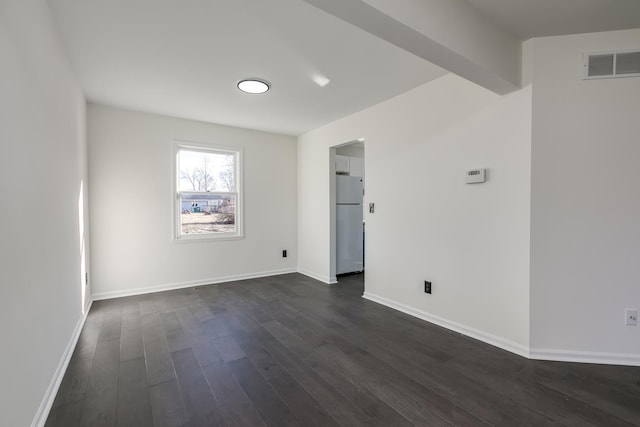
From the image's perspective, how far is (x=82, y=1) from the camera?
71.1 inches

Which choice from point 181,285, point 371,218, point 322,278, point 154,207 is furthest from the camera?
A: point 322,278

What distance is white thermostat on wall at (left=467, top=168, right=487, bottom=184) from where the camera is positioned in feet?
8.20

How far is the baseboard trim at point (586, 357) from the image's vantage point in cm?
212

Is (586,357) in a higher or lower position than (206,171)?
lower

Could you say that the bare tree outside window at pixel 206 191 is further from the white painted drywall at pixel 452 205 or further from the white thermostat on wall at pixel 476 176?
the white thermostat on wall at pixel 476 176

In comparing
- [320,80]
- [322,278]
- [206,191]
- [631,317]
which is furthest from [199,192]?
[631,317]

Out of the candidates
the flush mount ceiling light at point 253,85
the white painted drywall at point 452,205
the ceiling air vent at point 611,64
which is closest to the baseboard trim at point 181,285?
the white painted drywall at point 452,205

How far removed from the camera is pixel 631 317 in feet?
6.90

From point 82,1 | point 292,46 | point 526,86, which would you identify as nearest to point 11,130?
point 82,1

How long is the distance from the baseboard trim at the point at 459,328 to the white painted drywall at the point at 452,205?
0.05 feet

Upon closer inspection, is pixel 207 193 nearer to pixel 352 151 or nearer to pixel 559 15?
pixel 352 151

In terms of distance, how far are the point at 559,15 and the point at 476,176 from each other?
3.91 ft

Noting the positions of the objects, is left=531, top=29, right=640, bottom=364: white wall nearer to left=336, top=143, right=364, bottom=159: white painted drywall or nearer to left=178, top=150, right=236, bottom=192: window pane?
left=336, top=143, right=364, bottom=159: white painted drywall

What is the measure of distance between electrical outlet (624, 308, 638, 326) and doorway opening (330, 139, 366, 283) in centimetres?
290
